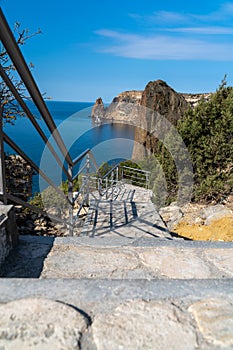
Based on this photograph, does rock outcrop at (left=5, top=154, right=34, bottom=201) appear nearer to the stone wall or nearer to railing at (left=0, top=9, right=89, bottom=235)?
railing at (left=0, top=9, right=89, bottom=235)

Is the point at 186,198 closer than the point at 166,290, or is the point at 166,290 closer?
the point at 166,290

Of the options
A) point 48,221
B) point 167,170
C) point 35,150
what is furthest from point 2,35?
point 35,150

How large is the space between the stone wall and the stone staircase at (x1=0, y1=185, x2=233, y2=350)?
48 mm

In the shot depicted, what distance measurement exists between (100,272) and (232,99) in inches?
261

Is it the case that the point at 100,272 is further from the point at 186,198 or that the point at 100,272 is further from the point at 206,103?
the point at 206,103

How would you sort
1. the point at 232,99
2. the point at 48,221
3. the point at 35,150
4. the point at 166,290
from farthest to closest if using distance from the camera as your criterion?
the point at 35,150 → the point at 232,99 → the point at 48,221 → the point at 166,290

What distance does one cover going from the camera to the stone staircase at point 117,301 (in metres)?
0.63

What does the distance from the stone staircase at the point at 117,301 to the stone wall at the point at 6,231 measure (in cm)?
5

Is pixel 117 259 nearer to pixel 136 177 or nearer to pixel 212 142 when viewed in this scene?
pixel 136 177

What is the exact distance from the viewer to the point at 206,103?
7.27 metres

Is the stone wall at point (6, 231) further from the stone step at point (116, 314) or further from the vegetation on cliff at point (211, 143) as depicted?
the vegetation on cliff at point (211, 143)

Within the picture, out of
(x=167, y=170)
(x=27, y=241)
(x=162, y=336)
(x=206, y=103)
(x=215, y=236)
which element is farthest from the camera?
(x=167, y=170)

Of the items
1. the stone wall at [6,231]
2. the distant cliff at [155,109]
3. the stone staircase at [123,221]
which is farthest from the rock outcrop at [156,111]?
the stone wall at [6,231]

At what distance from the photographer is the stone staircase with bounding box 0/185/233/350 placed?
0.63m
